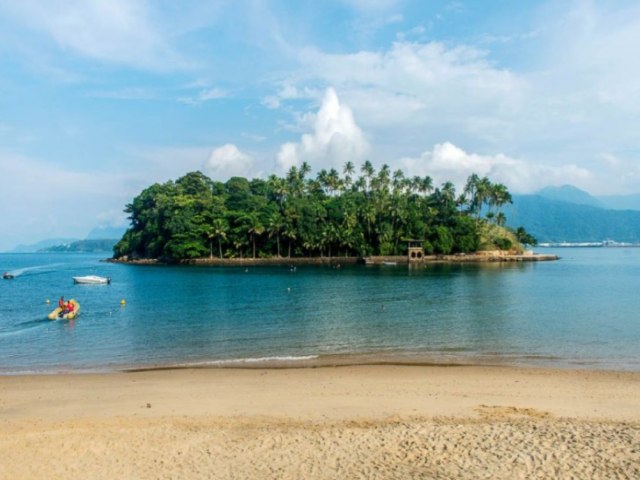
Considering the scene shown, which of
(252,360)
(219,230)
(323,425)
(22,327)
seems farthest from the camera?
(219,230)

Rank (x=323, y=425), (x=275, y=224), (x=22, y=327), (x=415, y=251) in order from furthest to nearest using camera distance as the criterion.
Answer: (x=415, y=251) → (x=275, y=224) → (x=22, y=327) → (x=323, y=425)

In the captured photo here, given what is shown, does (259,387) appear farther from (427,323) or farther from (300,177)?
(300,177)

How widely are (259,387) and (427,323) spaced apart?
17974 millimetres

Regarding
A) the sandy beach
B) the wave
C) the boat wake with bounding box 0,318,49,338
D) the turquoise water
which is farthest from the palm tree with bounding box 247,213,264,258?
the sandy beach

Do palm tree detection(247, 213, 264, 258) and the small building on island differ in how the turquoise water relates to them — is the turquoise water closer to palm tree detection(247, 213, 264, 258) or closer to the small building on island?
the small building on island

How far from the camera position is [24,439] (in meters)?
12.3

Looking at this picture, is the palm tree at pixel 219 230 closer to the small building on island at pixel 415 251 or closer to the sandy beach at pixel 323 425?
the small building on island at pixel 415 251

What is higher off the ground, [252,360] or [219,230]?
[219,230]

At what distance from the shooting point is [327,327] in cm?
3244

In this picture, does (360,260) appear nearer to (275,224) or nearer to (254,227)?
(275,224)

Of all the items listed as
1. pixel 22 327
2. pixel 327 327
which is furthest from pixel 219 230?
pixel 327 327

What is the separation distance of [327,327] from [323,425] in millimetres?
19381

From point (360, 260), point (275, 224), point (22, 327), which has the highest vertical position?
point (275, 224)

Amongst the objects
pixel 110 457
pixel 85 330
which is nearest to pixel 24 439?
pixel 110 457
